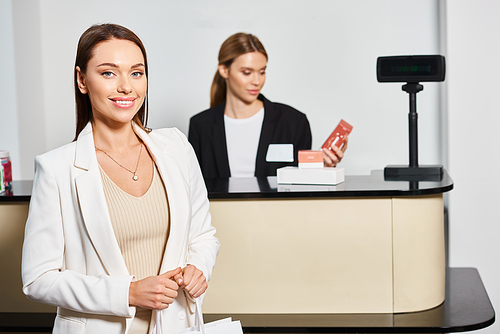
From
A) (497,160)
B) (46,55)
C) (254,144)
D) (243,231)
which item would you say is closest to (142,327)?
(243,231)

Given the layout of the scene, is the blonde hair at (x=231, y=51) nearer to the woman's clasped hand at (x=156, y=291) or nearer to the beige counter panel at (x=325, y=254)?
the beige counter panel at (x=325, y=254)

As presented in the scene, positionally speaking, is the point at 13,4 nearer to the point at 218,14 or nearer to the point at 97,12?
the point at 97,12

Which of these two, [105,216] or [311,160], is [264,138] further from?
[105,216]

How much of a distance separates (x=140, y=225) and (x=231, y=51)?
246 centimetres

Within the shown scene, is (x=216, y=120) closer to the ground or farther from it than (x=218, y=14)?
closer to the ground

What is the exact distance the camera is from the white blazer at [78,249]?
1.30 meters

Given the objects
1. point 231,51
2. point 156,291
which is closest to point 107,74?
point 156,291

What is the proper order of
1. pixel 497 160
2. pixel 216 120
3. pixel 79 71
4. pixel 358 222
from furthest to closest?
pixel 216 120, pixel 497 160, pixel 358 222, pixel 79 71

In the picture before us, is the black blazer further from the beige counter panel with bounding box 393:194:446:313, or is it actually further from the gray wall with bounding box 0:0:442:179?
the beige counter panel with bounding box 393:194:446:313

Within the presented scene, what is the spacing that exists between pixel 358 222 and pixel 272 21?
2627 millimetres

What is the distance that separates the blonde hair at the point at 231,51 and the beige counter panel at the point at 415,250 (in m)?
2.04

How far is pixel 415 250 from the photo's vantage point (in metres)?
1.88

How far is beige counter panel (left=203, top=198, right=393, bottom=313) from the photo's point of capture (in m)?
Answer: 1.89

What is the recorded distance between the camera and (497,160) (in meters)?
3.31
